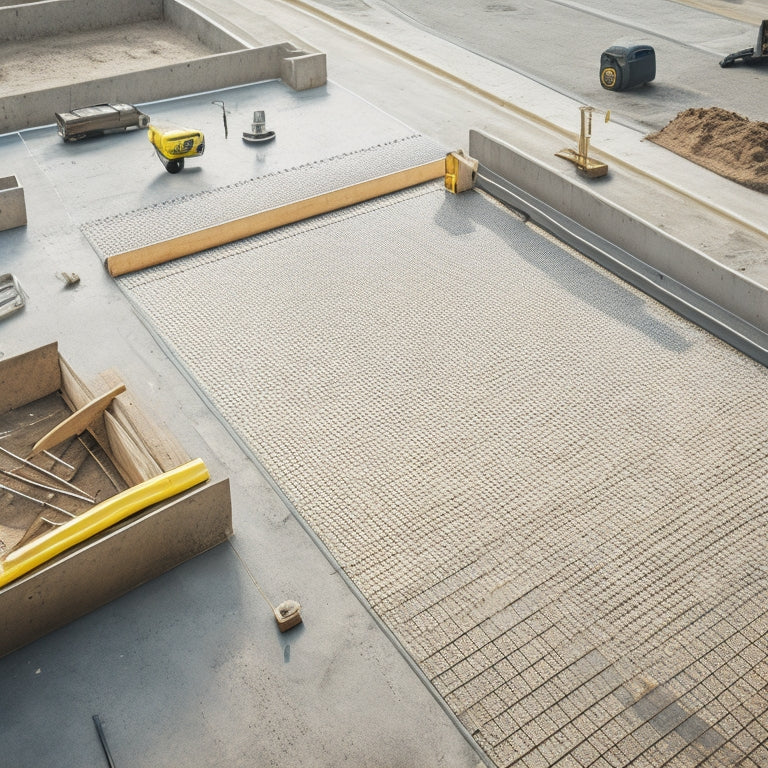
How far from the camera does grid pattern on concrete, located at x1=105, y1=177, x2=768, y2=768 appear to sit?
580 centimetres

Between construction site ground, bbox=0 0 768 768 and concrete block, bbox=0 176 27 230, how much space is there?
9.9 inches

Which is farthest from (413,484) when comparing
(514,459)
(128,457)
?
(128,457)

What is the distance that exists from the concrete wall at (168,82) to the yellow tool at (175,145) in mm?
2527

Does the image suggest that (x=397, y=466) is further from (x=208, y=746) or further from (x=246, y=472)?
(x=208, y=746)

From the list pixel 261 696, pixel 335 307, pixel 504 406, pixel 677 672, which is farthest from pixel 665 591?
pixel 335 307

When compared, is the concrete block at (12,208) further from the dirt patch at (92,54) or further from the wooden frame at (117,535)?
the dirt patch at (92,54)

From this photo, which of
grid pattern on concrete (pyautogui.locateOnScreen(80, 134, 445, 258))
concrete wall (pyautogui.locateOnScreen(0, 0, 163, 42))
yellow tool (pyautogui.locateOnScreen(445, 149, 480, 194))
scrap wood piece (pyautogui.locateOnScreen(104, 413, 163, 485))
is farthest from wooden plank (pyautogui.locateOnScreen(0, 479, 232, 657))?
concrete wall (pyautogui.locateOnScreen(0, 0, 163, 42))

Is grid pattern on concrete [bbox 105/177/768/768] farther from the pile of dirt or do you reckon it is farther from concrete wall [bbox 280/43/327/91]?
concrete wall [bbox 280/43/327/91]

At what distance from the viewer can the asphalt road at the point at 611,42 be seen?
15172 millimetres

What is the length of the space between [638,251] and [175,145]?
6.61m

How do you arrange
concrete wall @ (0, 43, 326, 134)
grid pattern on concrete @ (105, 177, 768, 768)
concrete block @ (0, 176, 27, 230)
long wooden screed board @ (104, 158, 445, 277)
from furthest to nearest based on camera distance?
1. concrete wall @ (0, 43, 326, 134)
2. concrete block @ (0, 176, 27, 230)
3. long wooden screed board @ (104, 158, 445, 277)
4. grid pattern on concrete @ (105, 177, 768, 768)

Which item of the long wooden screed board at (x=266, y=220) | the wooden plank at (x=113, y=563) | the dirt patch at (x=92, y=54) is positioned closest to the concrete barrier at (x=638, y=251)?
the long wooden screed board at (x=266, y=220)

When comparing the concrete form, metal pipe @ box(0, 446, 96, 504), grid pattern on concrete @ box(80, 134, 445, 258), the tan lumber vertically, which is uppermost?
the concrete form

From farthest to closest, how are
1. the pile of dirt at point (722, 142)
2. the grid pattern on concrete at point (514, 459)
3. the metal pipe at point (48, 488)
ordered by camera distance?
the pile of dirt at point (722, 142), the metal pipe at point (48, 488), the grid pattern on concrete at point (514, 459)
